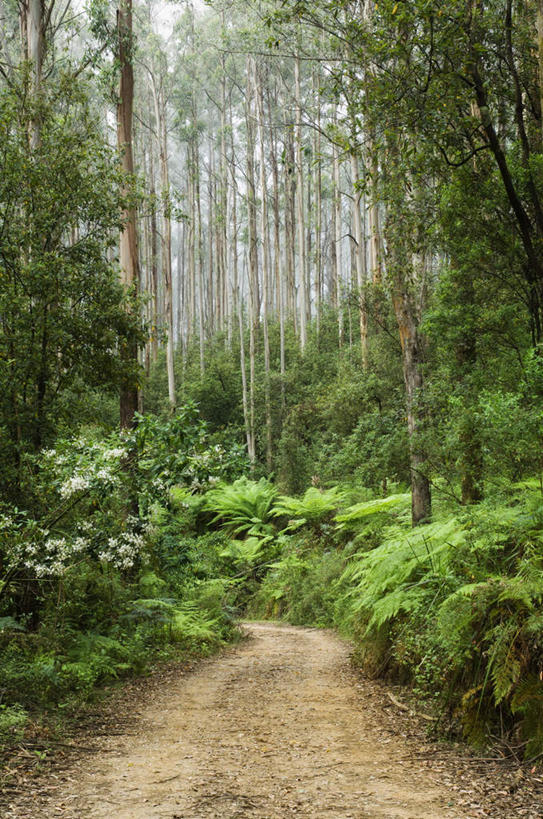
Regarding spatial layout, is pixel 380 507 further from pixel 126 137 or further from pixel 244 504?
pixel 126 137

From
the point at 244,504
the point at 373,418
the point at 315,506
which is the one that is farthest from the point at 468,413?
the point at 244,504

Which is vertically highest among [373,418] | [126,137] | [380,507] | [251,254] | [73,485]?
[251,254]

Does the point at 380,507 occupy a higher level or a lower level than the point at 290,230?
lower

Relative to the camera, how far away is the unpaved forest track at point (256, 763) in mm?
3162

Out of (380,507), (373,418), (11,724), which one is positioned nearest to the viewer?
(11,724)

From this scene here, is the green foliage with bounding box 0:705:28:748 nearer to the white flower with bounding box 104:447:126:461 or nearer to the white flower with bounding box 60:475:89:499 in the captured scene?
the white flower with bounding box 60:475:89:499

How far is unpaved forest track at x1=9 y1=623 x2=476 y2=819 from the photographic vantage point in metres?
3.16

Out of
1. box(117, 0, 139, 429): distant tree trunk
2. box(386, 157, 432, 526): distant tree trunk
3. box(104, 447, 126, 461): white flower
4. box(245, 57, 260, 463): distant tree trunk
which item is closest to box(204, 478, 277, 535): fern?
box(245, 57, 260, 463): distant tree trunk

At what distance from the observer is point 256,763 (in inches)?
153

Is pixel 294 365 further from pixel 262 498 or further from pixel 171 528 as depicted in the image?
pixel 171 528

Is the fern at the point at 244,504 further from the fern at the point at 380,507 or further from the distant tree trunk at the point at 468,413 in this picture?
the distant tree trunk at the point at 468,413

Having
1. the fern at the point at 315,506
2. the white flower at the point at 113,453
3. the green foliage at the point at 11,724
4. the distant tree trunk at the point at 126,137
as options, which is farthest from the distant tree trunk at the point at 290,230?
the green foliage at the point at 11,724

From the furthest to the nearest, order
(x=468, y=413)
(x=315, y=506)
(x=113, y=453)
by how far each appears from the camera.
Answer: (x=315, y=506), (x=468, y=413), (x=113, y=453)

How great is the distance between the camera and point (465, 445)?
6121 millimetres
